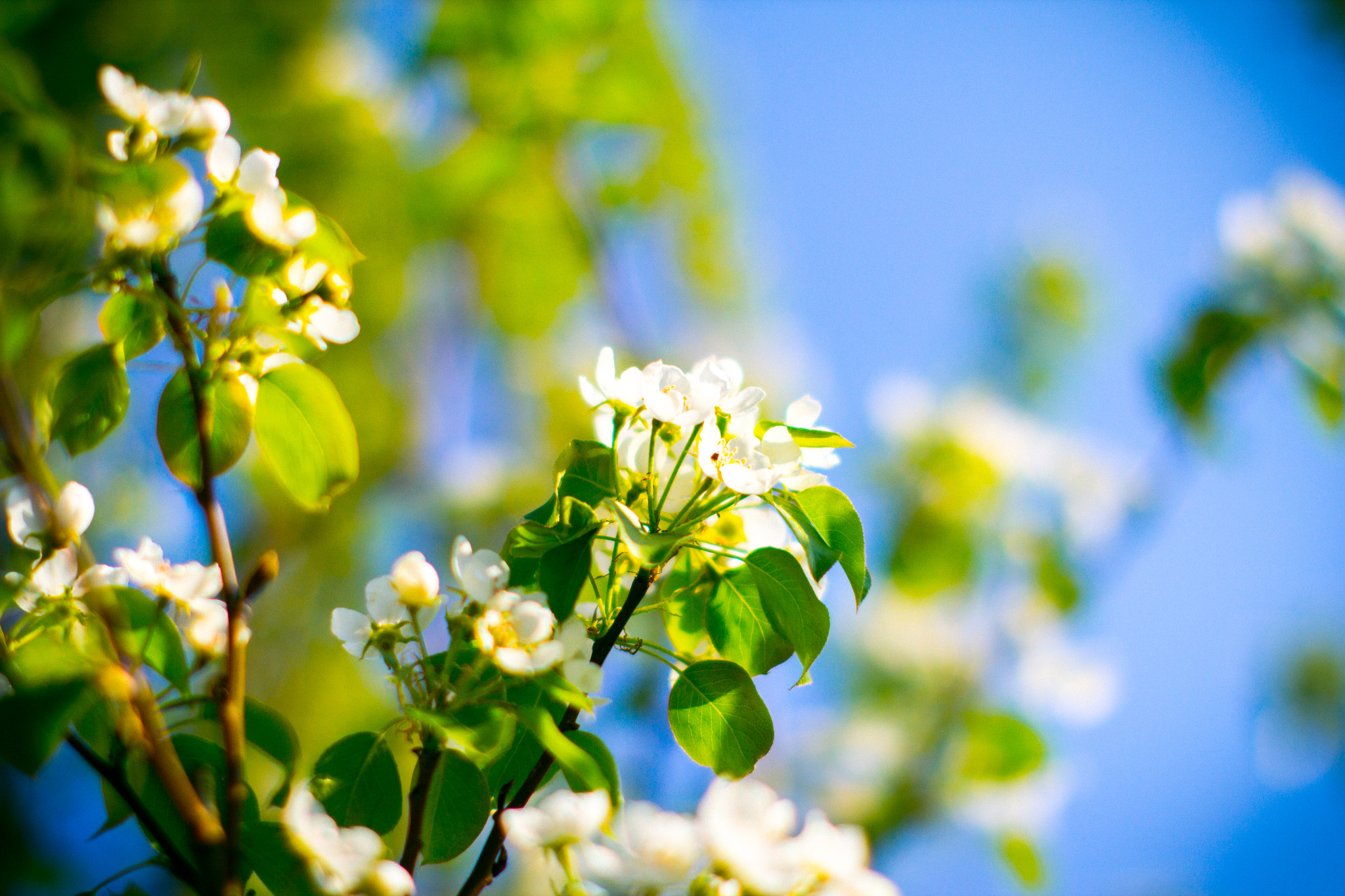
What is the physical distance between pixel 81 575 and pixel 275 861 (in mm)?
238

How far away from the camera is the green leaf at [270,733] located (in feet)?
1.85

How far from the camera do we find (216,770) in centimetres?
60

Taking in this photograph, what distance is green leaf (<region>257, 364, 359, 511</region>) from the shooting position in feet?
A: 1.79

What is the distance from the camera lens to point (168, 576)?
1.82 ft

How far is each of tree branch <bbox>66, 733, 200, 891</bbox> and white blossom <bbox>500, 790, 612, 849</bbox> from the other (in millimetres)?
189

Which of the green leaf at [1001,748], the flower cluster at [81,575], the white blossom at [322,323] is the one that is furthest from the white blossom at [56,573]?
the green leaf at [1001,748]

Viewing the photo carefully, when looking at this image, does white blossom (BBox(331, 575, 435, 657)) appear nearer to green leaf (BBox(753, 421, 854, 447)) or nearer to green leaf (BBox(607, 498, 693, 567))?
green leaf (BBox(607, 498, 693, 567))

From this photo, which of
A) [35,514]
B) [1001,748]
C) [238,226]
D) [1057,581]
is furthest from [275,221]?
[1057,581]

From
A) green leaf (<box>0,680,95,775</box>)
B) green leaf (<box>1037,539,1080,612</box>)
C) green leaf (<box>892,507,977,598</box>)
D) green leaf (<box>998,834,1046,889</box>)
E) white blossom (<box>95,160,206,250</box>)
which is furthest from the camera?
green leaf (<box>892,507,977,598</box>)

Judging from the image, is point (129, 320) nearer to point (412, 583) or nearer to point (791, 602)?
point (412, 583)

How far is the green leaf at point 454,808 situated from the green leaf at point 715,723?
0.14 meters

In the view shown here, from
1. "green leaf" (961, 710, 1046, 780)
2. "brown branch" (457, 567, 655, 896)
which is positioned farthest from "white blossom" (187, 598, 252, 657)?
"green leaf" (961, 710, 1046, 780)

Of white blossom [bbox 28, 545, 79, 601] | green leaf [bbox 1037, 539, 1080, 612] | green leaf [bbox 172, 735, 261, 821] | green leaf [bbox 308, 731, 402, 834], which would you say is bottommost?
green leaf [bbox 172, 735, 261, 821]

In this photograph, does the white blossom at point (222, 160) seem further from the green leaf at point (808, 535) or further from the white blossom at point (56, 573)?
the green leaf at point (808, 535)
